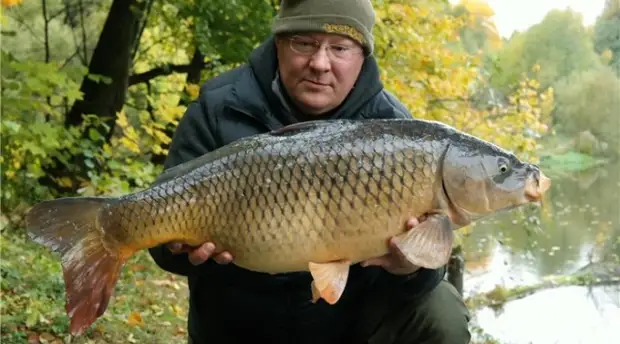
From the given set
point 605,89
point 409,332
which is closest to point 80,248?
point 409,332

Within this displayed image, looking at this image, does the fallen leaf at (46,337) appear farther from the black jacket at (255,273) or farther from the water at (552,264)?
the water at (552,264)

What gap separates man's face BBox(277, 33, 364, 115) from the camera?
1631 millimetres

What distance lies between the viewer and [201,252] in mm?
1447

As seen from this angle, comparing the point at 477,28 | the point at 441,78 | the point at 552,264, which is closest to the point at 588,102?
the point at 552,264

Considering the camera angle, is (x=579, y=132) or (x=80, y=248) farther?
Answer: (x=579, y=132)

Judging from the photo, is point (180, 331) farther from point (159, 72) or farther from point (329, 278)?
point (159, 72)

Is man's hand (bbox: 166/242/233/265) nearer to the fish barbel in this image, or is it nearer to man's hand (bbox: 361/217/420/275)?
the fish barbel

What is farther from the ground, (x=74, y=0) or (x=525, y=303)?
(x=74, y=0)

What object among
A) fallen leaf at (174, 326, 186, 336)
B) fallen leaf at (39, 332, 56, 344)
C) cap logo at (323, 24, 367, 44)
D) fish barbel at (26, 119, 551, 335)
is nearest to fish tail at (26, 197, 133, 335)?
fish barbel at (26, 119, 551, 335)

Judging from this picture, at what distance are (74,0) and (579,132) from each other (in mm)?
10226

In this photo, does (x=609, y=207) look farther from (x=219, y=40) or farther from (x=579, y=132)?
(x=219, y=40)

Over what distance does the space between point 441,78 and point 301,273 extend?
3.48 meters

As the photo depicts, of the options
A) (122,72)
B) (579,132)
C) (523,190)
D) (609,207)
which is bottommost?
(609,207)

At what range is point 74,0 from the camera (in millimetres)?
5535
